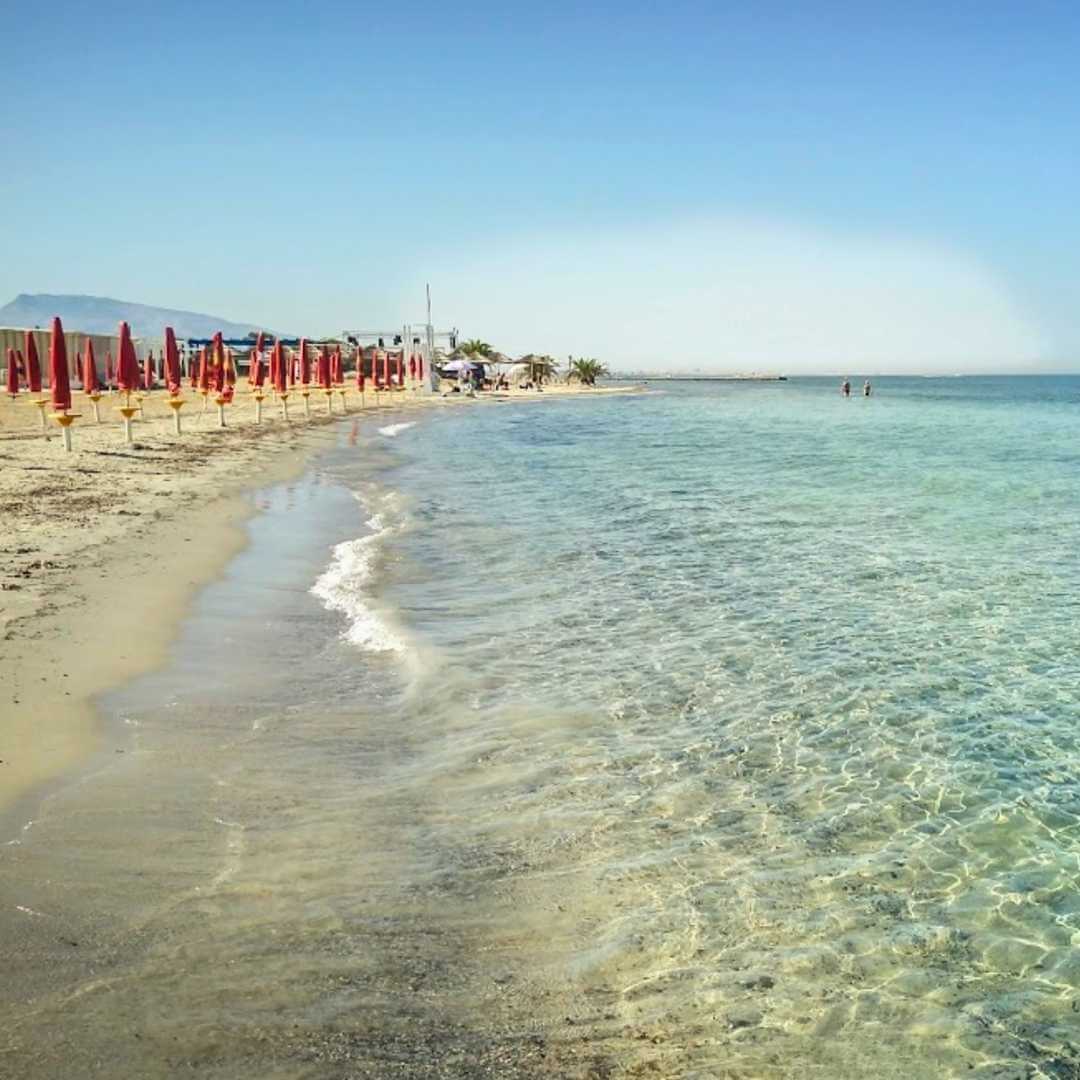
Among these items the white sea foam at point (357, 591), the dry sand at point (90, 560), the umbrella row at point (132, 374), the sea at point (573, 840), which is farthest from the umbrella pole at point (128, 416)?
the sea at point (573, 840)

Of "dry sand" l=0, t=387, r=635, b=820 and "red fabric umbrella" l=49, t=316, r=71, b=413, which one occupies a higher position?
"red fabric umbrella" l=49, t=316, r=71, b=413

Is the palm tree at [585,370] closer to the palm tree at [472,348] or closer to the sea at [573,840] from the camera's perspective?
the palm tree at [472,348]

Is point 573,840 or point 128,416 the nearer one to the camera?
point 573,840

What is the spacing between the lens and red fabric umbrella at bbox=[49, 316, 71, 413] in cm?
2066

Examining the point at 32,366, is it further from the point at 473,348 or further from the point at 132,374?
the point at 473,348

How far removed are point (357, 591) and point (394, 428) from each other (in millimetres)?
31309

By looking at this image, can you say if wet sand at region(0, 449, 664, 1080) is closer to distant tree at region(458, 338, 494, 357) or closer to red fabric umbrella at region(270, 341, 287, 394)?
red fabric umbrella at region(270, 341, 287, 394)

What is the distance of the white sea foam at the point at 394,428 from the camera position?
3725 centimetres

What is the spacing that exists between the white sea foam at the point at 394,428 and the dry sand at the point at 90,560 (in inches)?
517

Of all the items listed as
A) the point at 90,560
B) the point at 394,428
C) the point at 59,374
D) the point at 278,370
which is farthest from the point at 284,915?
the point at 278,370

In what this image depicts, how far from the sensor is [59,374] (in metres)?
21.2


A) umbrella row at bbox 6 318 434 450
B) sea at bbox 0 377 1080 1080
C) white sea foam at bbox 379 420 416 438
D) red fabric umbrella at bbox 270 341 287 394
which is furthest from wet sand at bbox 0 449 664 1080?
red fabric umbrella at bbox 270 341 287 394

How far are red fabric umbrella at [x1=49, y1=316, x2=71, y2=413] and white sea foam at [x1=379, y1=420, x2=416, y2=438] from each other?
14.9 m

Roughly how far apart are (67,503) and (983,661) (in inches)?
461
